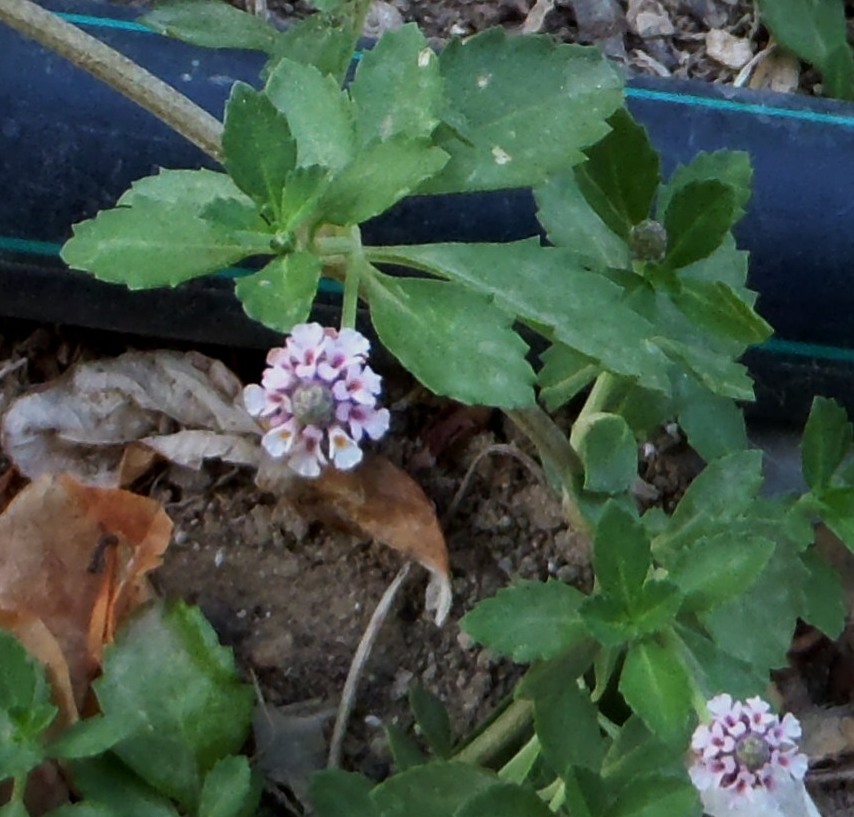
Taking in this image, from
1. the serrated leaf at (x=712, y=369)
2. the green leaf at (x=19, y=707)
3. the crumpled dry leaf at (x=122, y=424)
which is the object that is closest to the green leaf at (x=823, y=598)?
the serrated leaf at (x=712, y=369)

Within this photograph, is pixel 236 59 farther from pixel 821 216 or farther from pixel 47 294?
pixel 821 216

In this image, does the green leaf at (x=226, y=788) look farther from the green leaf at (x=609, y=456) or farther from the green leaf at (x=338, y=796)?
the green leaf at (x=609, y=456)

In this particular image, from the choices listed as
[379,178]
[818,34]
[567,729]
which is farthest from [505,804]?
[818,34]

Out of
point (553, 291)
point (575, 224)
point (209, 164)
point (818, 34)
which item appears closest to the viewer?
point (553, 291)

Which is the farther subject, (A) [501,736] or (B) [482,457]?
(B) [482,457]

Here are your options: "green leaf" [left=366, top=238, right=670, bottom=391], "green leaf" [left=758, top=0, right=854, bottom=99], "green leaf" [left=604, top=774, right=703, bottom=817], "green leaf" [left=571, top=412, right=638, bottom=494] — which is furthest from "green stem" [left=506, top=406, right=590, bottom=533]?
"green leaf" [left=758, top=0, right=854, bottom=99]

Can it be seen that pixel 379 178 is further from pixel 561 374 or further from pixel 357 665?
pixel 357 665

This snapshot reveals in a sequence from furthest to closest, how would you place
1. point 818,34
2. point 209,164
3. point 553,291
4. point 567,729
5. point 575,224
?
point 818,34, point 209,164, point 575,224, point 567,729, point 553,291
